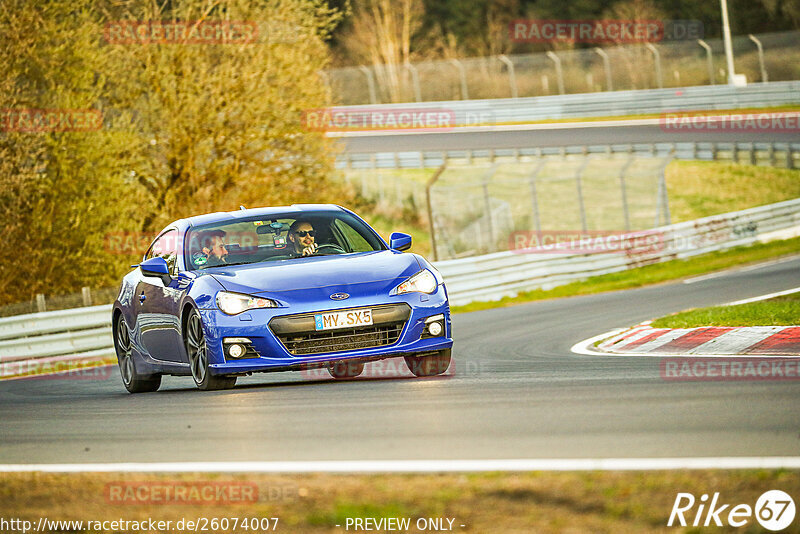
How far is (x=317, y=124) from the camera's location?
26.9 metres

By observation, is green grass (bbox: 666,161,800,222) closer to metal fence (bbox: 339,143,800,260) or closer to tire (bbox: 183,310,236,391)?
metal fence (bbox: 339,143,800,260)

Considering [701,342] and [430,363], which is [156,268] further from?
[701,342]

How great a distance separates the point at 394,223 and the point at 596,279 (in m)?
13.3

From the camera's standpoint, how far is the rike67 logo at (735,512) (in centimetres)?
422

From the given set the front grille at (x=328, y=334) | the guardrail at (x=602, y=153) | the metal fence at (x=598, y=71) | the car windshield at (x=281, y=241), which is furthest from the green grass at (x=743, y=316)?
the metal fence at (x=598, y=71)

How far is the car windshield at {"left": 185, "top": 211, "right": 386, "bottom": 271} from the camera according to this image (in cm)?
1009

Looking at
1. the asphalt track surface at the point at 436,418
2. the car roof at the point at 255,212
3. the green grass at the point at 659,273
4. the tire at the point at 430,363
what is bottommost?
the green grass at the point at 659,273

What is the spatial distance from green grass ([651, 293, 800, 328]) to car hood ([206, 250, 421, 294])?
13.3 feet

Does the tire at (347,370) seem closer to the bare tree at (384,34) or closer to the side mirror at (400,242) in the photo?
the side mirror at (400,242)

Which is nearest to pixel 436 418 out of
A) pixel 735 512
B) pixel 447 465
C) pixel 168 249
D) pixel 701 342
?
pixel 447 465

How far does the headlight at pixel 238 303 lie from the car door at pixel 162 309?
0.74 metres

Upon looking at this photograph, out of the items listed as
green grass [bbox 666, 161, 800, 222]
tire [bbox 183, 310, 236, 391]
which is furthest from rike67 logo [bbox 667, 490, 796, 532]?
green grass [bbox 666, 161, 800, 222]

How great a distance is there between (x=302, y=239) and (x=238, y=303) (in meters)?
1.25

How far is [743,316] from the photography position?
12.9 meters
